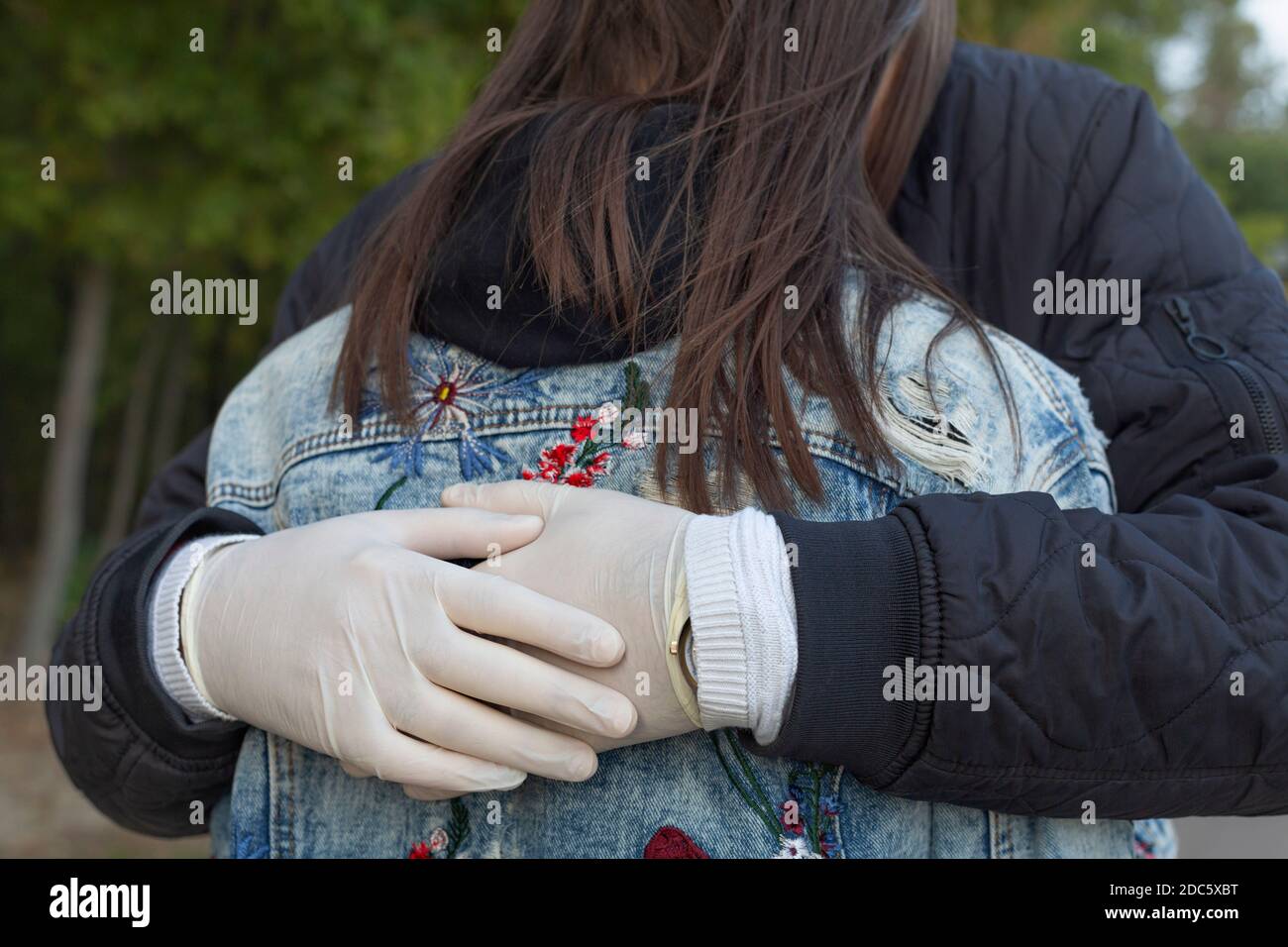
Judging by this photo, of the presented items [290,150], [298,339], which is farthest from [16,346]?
[298,339]

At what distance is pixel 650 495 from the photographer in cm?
128

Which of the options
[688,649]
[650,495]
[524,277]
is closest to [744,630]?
[688,649]

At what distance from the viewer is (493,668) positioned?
121 cm

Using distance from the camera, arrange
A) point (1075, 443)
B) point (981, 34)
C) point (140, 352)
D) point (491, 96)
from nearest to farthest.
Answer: point (1075, 443) < point (491, 96) < point (981, 34) < point (140, 352)

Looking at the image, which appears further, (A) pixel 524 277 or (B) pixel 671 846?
(A) pixel 524 277

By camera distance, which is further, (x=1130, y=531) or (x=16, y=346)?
(x=16, y=346)

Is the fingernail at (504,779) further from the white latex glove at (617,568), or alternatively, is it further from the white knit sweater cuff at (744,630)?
the white knit sweater cuff at (744,630)

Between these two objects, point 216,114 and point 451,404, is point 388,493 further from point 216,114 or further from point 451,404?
point 216,114

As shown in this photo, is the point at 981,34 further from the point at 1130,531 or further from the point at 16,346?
Result: the point at 16,346

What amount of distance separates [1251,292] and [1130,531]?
0.52 metres

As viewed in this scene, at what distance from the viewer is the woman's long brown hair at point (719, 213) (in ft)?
3.98

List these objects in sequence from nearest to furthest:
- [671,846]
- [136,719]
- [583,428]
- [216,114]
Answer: [671,846] < [583,428] < [136,719] < [216,114]

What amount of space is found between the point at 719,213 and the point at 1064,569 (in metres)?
0.53

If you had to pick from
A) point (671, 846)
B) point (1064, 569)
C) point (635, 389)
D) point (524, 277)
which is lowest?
point (671, 846)
